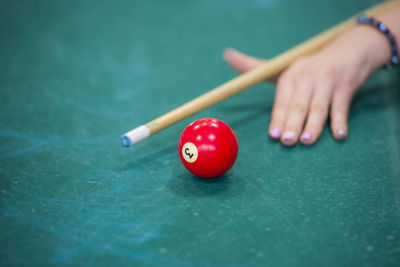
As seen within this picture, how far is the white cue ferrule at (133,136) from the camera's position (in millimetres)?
1428

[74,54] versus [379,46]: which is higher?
[74,54]

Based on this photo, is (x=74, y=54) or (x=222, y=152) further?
(x=74, y=54)

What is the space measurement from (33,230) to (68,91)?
111 centimetres

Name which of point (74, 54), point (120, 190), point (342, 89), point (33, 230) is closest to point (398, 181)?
point (342, 89)

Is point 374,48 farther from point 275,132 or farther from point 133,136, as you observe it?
point 133,136

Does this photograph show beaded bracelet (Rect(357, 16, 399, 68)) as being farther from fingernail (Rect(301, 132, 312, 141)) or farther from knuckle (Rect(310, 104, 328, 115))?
fingernail (Rect(301, 132, 312, 141))

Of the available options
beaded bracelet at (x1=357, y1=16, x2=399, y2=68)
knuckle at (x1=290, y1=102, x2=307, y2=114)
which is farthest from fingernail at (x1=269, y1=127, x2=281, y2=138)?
beaded bracelet at (x1=357, y1=16, x2=399, y2=68)

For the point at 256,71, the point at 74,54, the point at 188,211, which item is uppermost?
the point at 74,54

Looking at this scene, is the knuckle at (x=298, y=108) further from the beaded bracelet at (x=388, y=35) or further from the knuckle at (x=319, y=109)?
the beaded bracelet at (x=388, y=35)

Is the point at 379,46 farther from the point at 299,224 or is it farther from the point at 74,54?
the point at 74,54

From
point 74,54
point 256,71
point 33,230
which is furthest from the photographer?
point 74,54

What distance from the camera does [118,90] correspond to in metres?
2.22

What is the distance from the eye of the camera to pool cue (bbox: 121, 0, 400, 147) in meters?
1.49

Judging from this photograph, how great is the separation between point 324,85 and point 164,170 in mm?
807
